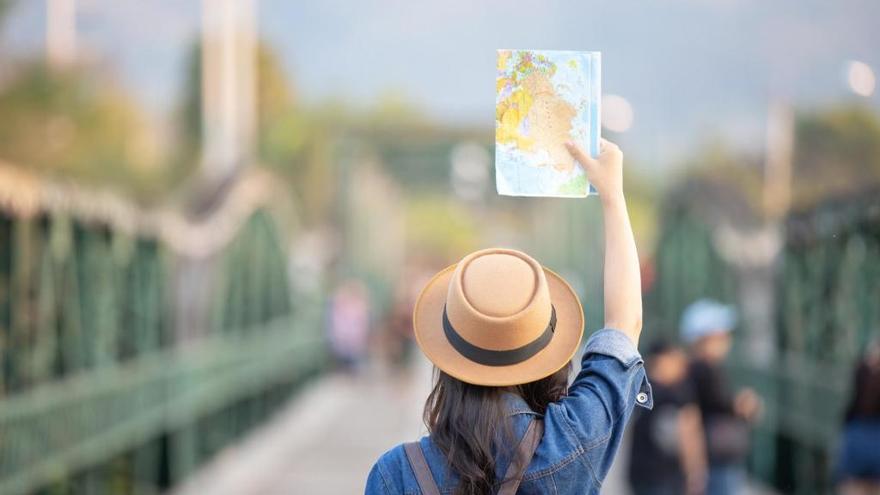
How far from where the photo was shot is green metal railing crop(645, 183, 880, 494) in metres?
7.69

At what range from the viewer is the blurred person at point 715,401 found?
709 cm

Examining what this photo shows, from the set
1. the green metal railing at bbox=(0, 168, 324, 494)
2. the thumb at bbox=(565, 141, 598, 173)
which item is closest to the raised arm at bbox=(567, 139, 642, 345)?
the thumb at bbox=(565, 141, 598, 173)

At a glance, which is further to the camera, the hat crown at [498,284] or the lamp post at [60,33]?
the lamp post at [60,33]

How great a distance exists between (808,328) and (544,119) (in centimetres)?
719

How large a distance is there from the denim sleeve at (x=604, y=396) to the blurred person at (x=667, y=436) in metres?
4.20

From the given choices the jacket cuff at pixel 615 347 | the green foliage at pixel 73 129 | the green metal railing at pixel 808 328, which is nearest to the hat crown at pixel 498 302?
the jacket cuff at pixel 615 347

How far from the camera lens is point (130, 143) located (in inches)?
1775

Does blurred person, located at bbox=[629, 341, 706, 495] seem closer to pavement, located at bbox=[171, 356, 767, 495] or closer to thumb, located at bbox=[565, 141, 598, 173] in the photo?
pavement, located at bbox=[171, 356, 767, 495]

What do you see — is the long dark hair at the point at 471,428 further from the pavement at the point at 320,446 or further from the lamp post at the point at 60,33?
the lamp post at the point at 60,33

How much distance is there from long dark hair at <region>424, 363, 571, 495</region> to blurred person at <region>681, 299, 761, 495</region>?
479cm

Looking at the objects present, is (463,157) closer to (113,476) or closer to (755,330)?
(755,330)

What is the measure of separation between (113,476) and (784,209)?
5407 millimetres

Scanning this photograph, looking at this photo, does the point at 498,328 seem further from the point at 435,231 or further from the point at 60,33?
the point at 435,231

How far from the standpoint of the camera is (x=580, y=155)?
2506 mm
